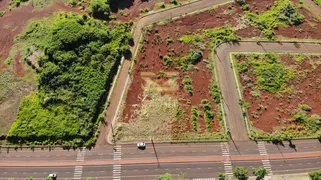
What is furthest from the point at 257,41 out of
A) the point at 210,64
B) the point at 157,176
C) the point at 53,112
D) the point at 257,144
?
the point at 53,112

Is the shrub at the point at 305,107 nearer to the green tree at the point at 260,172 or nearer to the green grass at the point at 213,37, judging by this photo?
the green tree at the point at 260,172

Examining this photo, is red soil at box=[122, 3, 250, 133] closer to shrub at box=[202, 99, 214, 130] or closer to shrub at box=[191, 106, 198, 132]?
shrub at box=[202, 99, 214, 130]

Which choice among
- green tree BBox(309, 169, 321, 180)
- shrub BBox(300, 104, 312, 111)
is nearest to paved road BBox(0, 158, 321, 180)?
green tree BBox(309, 169, 321, 180)

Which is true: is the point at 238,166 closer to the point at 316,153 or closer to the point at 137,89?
the point at 316,153

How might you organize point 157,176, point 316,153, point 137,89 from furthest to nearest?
point 137,89
point 316,153
point 157,176

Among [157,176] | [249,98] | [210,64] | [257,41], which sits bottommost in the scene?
[157,176]

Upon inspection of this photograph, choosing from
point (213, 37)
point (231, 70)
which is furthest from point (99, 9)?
point (231, 70)
